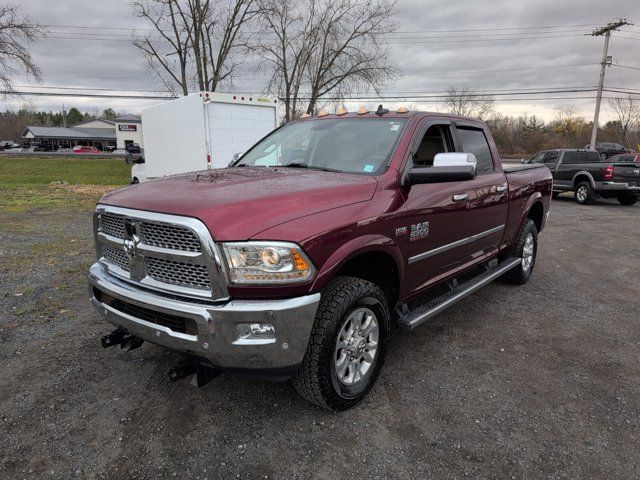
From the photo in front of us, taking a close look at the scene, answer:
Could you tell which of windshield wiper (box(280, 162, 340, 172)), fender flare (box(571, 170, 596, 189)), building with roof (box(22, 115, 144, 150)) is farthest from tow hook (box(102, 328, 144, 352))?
building with roof (box(22, 115, 144, 150))

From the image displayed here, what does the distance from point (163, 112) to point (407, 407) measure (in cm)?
1219

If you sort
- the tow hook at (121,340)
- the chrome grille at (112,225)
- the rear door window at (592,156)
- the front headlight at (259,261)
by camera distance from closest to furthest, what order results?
1. the front headlight at (259,261)
2. the chrome grille at (112,225)
3. the tow hook at (121,340)
4. the rear door window at (592,156)

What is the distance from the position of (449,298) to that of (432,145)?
1.32 metres

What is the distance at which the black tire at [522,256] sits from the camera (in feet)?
18.3

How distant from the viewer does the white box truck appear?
11.4 meters

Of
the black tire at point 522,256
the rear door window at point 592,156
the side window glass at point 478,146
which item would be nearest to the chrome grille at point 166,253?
the side window glass at point 478,146

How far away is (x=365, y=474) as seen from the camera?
2.46 meters

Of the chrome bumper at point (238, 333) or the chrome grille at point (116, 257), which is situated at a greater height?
the chrome grille at point (116, 257)

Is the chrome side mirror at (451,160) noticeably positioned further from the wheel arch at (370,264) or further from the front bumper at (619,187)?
the front bumper at (619,187)

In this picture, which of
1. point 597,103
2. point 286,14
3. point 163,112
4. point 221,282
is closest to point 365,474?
point 221,282

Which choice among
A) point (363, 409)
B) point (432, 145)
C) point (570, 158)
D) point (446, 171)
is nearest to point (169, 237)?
point (363, 409)

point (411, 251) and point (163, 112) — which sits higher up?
point (163, 112)

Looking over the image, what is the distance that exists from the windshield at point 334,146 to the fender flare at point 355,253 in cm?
60

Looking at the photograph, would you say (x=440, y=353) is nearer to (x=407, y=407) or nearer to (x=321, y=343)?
(x=407, y=407)
